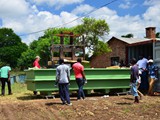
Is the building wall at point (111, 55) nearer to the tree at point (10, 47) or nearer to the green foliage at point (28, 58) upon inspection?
the green foliage at point (28, 58)

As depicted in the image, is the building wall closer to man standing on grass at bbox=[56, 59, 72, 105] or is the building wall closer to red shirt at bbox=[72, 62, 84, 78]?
red shirt at bbox=[72, 62, 84, 78]

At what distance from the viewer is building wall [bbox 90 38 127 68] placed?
36.8 metres

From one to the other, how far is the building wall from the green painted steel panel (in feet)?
66.2

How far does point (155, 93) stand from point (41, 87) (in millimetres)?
5436

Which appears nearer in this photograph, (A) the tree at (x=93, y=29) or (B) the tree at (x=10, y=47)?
(A) the tree at (x=93, y=29)

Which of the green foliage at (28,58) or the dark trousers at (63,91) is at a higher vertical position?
the green foliage at (28,58)

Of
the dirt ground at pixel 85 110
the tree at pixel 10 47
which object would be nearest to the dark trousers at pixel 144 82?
the dirt ground at pixel 85 110

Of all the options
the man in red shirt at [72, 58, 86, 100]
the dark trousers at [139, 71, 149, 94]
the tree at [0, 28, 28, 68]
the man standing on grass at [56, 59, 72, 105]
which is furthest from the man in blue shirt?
the tree at [0, 28, 28, 68]

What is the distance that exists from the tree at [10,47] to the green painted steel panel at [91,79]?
65.3 metres

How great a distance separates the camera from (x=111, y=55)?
128 feet

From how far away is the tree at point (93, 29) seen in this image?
3456 centimetres

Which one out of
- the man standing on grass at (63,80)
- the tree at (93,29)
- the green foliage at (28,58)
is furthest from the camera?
the green foliage at (28,58)

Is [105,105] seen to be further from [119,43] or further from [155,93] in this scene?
[119,43]

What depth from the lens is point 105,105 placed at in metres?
12.7
